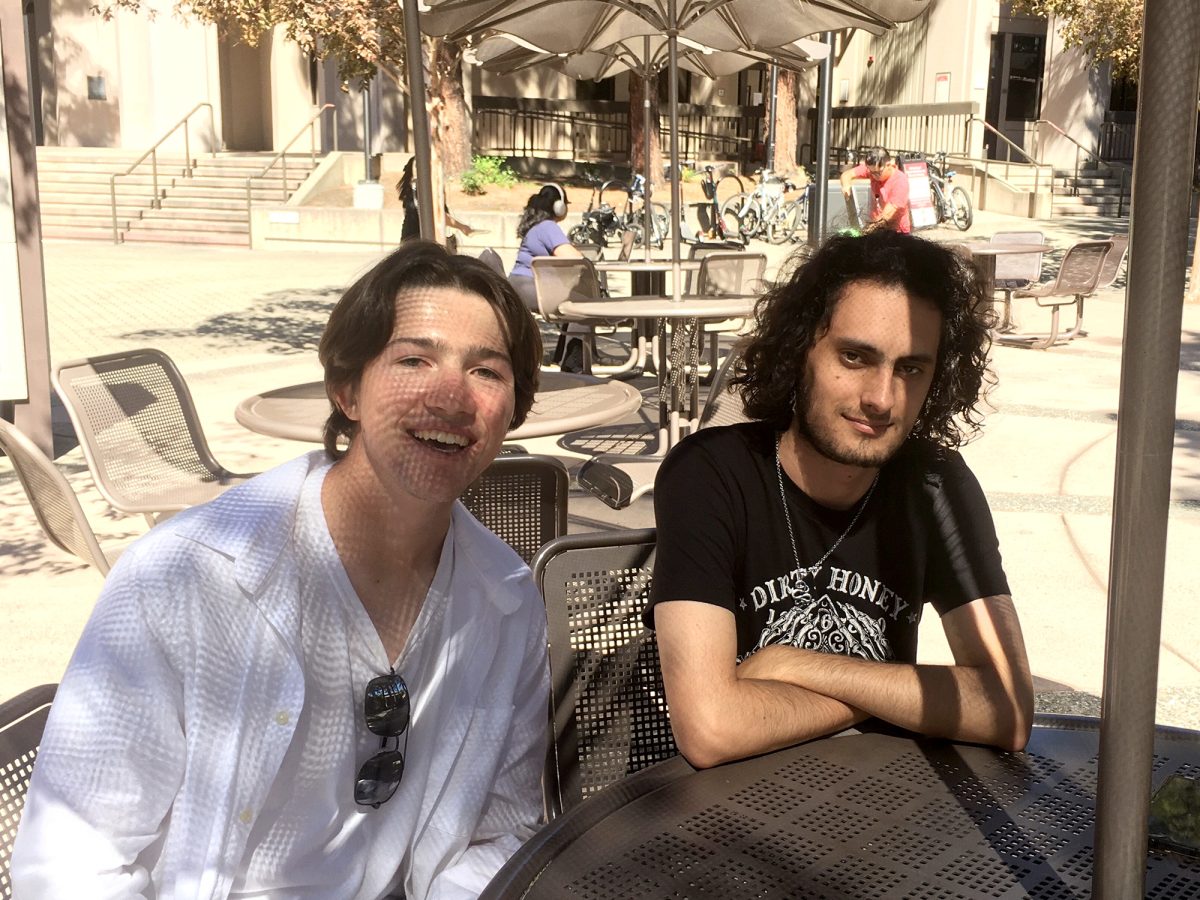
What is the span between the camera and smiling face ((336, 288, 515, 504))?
5.97ft

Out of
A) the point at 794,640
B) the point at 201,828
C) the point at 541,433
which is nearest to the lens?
the point at 201,828

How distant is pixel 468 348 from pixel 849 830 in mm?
821

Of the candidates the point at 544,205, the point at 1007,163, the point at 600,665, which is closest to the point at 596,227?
the point at 544,205

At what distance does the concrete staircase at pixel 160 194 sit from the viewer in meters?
22.9

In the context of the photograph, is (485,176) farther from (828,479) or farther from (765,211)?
(828,479)

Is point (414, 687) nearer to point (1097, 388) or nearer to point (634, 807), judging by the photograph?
point (634, 807)

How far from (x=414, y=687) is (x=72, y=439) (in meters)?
6.57

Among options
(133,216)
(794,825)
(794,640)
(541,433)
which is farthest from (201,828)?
(133,216)

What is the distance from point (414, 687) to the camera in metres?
1.85

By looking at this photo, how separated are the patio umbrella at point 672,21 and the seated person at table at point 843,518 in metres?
4.65

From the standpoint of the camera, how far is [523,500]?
11.0 ft

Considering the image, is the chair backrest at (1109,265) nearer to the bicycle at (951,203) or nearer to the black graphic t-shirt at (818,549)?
the black graphic t-shirt at (818,549)

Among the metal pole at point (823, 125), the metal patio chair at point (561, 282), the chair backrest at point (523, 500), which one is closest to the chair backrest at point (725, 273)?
the metal patio chair at point (561, 282)

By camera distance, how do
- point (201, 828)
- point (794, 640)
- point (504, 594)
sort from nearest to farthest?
point (201, 828)
point (504, 594)
point (794, 640)
